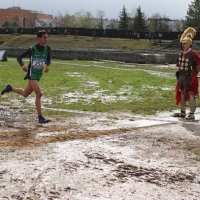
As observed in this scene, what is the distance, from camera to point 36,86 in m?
7.67

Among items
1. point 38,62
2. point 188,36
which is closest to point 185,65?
point 188,36

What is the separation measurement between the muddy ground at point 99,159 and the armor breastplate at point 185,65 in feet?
3.44

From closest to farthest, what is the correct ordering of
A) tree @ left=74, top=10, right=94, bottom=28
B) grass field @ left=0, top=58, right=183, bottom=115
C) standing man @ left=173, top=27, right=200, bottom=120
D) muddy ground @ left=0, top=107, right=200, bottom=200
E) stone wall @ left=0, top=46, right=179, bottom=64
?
1. muddy ground @ left=0, top=107, right=200, bottom=200
2. standing man @ left=173, top=27, right=200, bottom=120
3. grass field @ left=0, top=58, right=183, bottom=115
4. stone wall @ left=0, top=46, right=179, bottom=64
5. tree @ left=74, top=10, right=94, bottom=28

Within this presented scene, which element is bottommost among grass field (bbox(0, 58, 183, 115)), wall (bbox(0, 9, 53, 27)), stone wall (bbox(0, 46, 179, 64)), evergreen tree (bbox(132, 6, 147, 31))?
grass field (bbox(0, 58, 183, 115))

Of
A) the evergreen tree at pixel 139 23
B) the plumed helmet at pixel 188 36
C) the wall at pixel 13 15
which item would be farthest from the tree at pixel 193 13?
the wall at pixel 13 15

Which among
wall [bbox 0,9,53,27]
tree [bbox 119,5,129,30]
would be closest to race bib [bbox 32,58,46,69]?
tree [bbox 119,5,129,30]

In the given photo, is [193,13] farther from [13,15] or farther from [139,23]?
[13,15]

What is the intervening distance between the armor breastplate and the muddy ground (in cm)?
105

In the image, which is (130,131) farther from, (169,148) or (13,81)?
(13,81)

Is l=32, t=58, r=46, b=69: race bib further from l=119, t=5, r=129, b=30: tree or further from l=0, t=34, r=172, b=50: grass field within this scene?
l=119, t=5, r=129, b=30: tree

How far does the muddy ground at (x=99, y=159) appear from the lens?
4.16 m

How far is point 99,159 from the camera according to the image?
17.2 ft

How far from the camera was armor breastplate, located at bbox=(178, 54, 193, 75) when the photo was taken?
840 cm

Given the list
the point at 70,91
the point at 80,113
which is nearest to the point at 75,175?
Result: the point at 80,113
